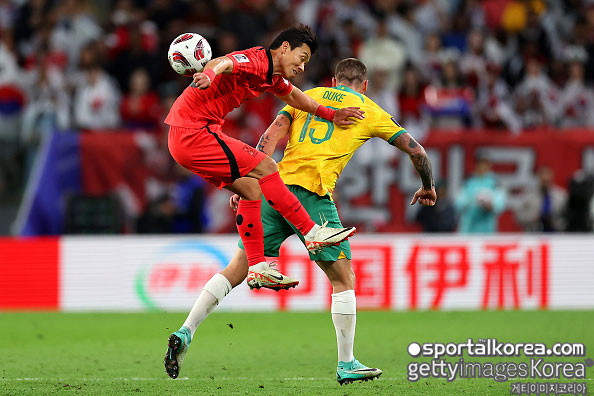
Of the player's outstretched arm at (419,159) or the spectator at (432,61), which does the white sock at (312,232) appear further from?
the spectator at (432,61)

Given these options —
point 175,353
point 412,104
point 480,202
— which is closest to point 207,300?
point 175,353

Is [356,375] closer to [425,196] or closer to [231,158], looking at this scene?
[425,196]

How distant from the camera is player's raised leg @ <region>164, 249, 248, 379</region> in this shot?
23.5 feet

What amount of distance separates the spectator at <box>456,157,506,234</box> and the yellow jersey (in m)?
6.74

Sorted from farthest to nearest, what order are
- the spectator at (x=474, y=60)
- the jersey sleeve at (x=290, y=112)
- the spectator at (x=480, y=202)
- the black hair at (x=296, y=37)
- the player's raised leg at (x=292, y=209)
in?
the spectator at (x=474, y=60) < the spectator at (x=480, y=202) < the jersey sleeve at (x=290, y=112) < the black hair at (x=296, y=37) < the player's raised leg at (x=292, y=209)

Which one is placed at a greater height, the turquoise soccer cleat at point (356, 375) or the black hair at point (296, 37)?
the black hair at point (296, 37)

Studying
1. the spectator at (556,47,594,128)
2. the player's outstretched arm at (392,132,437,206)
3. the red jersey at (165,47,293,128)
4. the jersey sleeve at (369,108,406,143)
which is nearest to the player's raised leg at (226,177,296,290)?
the red jersey at (165,47,293,128)

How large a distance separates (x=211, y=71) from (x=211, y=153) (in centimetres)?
67

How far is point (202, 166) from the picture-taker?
7.09 m

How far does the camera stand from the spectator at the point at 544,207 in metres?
14.6

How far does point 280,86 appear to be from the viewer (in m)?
7.33

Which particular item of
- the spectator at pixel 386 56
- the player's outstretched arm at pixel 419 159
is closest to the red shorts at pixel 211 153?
the player's outstretched arm at pixel 419 159

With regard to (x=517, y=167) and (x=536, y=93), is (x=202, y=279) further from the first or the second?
(x=536, y=93)

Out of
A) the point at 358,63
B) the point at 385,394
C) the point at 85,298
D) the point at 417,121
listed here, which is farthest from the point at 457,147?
the point at 385,394
